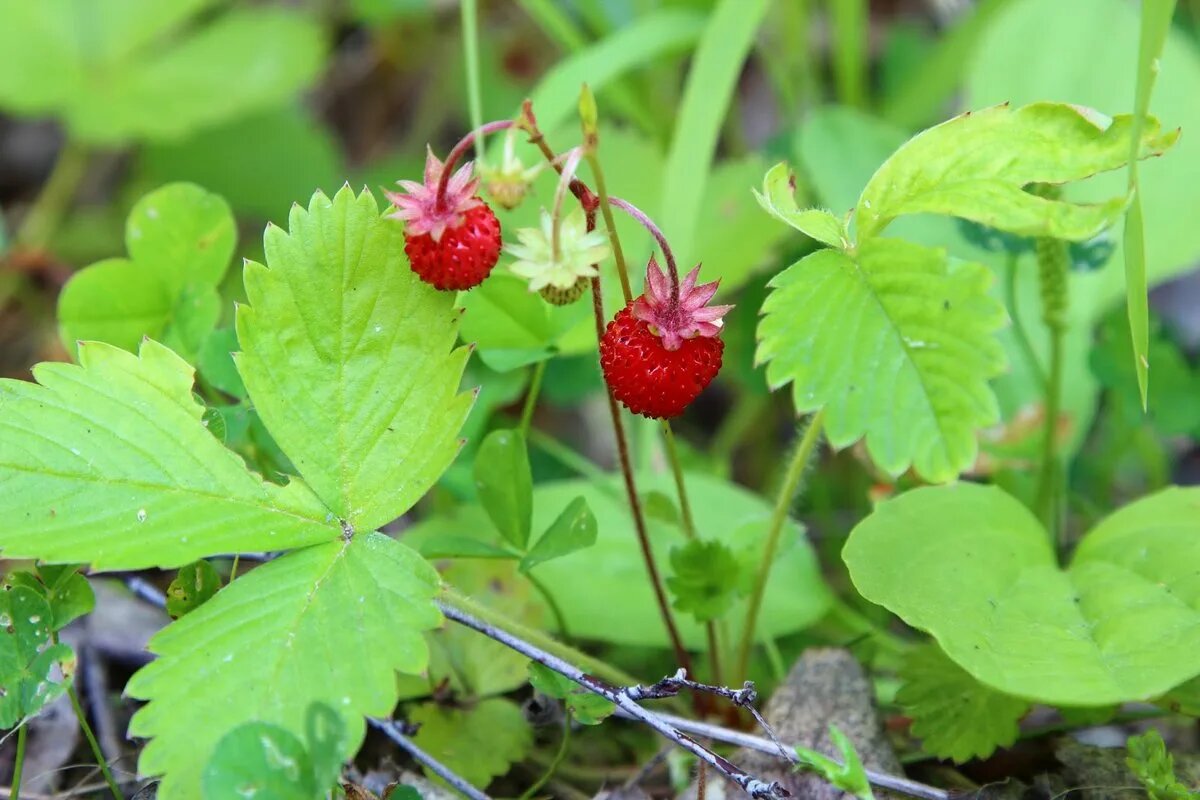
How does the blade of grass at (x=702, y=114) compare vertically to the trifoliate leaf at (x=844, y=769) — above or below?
above

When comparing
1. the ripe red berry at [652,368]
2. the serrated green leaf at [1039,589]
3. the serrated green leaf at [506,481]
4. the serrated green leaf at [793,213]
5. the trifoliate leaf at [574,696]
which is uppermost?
the serrated green leaf at [793,213]

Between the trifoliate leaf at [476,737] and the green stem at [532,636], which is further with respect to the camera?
the trifoliate leaf at [476,737]

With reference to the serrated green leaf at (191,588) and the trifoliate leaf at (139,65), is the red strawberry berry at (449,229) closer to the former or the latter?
the serrated green leaf at (191,588)

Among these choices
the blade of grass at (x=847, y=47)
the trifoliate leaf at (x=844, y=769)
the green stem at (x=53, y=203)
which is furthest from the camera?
the green stem at (x=53, y=203)

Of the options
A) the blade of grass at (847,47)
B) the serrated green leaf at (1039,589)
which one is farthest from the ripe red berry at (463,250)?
the blade of grass at (847,47)

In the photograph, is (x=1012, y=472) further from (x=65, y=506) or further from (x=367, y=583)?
(x=65, y=506)

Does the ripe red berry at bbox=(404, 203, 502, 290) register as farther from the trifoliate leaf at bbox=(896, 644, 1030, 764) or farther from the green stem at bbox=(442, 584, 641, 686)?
the trifoliate leaf at bbox=(896, 644, 1030, 764)
